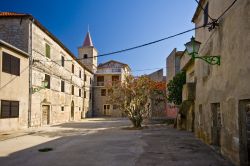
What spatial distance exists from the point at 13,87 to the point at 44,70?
191 inches

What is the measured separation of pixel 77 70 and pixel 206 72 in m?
24.1

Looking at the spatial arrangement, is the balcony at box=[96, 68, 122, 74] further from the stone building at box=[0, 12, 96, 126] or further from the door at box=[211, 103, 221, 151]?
the door at box=[211, 103, 221, 151]

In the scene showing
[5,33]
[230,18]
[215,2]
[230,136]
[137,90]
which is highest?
[5,33]

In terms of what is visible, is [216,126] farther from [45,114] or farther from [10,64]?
[45,114]

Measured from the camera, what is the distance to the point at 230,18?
22.8 ft

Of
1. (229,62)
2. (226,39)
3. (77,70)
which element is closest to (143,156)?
(229,62)

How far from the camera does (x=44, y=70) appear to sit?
20.8 meters

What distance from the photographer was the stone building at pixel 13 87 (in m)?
15.0

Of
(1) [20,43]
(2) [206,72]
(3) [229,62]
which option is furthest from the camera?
(1) [20,43]

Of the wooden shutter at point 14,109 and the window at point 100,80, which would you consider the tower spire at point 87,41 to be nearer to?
the window at point 100,80

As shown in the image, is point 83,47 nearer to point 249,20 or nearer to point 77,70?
point 77,70

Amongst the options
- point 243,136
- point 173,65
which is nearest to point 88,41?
point 173,65

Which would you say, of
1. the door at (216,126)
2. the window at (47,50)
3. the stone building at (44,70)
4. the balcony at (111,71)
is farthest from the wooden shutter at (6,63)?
the balcony at (111,71)

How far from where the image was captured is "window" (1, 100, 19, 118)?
1496cm
